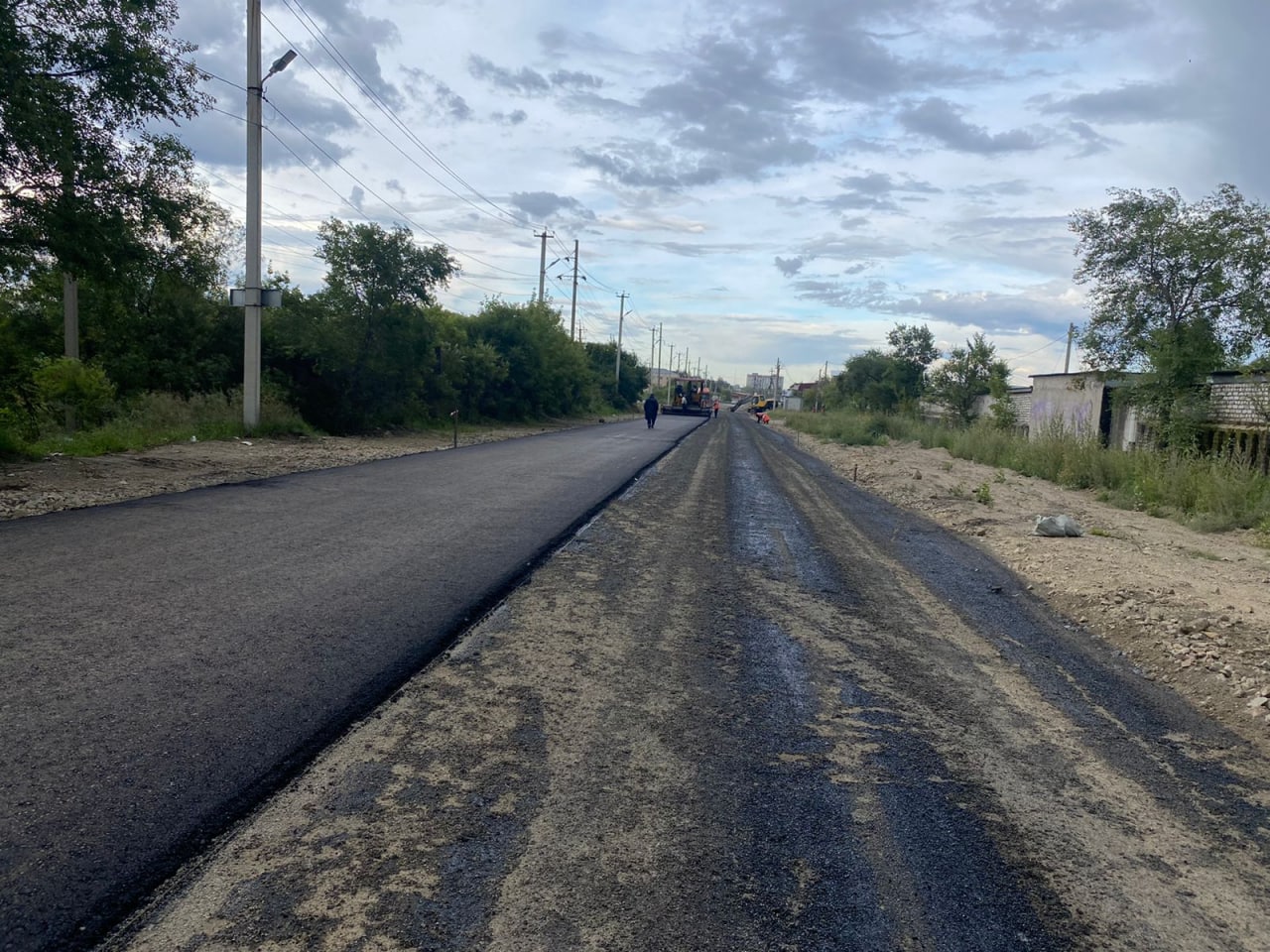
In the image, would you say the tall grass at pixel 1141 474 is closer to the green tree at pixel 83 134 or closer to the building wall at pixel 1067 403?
the building wall at pixel 1067 403

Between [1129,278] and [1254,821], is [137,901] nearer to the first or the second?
[1254,821]

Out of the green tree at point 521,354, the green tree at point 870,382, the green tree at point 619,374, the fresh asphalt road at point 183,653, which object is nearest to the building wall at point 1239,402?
the fresh asphalt road at point 183,653

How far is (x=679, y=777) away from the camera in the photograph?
12.8ft

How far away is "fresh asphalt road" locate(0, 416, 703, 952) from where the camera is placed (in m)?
3.11

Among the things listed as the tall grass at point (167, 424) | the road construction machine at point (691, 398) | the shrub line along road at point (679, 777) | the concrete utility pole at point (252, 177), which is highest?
the concrete utility pole at point (252, 177)

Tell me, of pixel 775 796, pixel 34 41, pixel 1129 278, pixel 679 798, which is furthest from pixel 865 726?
pixel 1129 278

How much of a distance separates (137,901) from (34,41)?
12.5 m

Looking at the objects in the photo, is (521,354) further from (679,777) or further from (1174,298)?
(679,777)

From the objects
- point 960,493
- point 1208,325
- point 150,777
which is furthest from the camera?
point 1208,325

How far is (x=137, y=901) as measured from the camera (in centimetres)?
280

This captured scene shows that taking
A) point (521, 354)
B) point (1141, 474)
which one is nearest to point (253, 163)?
point (1141, 474)

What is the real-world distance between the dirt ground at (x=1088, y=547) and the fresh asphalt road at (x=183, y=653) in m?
2.92

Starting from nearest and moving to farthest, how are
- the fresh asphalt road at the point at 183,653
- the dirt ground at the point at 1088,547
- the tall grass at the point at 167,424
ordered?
1. the fresh asphalt road at the point at 183,653
2. the dirt ground at the point at 1088,547
3. the tall grass at the point at 167,424

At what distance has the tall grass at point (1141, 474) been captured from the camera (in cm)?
1483
